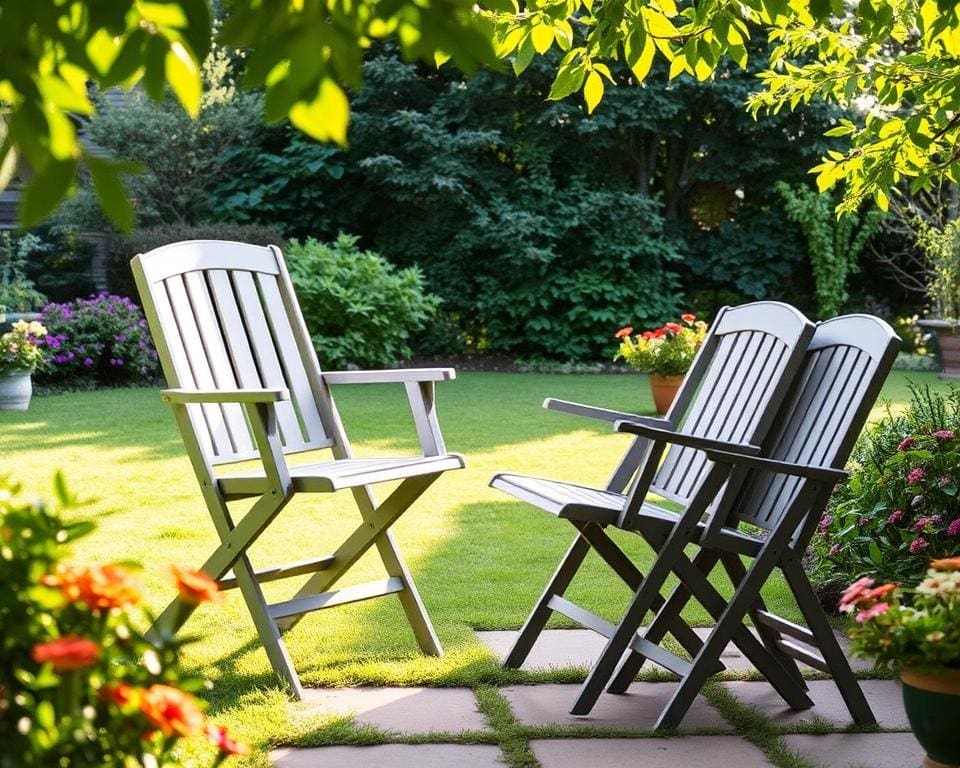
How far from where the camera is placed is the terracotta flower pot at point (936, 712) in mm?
2232

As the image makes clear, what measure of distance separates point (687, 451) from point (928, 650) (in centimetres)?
143

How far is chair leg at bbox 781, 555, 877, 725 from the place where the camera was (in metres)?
3.02

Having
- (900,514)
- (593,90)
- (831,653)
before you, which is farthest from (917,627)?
(900,514)

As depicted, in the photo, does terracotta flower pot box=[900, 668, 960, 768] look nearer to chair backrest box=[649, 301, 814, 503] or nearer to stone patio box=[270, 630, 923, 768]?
stone patio box=[270, 630, 923, 768]

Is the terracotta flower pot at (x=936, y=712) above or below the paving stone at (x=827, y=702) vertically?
above

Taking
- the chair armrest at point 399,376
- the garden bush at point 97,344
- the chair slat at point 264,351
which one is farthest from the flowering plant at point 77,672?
the garden bush at point 97,344

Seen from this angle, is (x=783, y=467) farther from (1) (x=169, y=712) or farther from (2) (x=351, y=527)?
(2) (x=351, y=527)

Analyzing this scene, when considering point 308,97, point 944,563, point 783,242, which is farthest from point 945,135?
point 783,242

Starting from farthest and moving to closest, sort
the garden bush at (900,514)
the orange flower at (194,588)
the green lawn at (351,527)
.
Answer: the garden bush at (900,514)
the green lawn at (351,527)
the orange flower at (194,588)

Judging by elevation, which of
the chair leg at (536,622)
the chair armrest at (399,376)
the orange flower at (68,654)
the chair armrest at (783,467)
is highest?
the orange flower at (68,654)

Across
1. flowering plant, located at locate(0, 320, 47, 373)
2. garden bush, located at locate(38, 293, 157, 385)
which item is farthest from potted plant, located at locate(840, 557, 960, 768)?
garden bush, located at locate(38, 293, 157, 385)

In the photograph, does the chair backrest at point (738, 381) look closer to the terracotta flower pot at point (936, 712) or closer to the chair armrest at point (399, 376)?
the chair armrest at point (399, 376)

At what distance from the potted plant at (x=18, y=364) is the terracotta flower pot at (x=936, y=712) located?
305 inches

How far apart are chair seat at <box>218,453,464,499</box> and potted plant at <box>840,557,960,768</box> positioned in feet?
4.34
